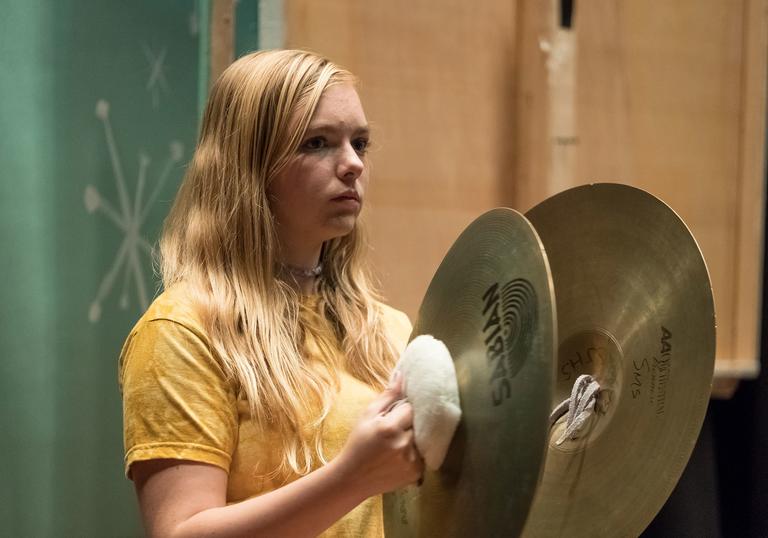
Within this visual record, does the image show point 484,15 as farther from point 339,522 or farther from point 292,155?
point 339,522

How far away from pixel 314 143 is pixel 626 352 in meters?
0.45

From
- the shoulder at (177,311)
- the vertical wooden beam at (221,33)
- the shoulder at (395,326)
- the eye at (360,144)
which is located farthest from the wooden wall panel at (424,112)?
the shoulder at (177,311)

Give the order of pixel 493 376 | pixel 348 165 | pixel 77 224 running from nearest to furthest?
pixel 493 376 → pixel 348 165 → pixel 77 224

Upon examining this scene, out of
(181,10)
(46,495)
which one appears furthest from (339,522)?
(181,10)

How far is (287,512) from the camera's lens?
3.18ft

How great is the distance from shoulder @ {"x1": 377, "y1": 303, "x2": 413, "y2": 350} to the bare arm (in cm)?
35

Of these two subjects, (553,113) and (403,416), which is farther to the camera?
→ (553,113)

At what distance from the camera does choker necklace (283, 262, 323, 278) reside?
4.16ft

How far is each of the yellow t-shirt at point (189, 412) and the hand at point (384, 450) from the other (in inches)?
6.9

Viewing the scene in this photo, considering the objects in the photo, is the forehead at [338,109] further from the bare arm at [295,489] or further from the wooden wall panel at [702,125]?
the wooden wall panel at [702,125]

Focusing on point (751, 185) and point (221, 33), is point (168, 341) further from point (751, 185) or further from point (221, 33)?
point (751, 185)

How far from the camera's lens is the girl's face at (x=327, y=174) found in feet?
3.90

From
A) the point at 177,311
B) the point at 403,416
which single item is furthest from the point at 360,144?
the point at 403,416

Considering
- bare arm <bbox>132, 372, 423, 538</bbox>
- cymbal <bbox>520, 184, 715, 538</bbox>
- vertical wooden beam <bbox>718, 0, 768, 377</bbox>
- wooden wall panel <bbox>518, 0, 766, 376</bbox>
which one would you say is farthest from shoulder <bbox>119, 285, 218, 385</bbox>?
vertical wooden beam <bbox>718, 0, 768, 377</bbox>
